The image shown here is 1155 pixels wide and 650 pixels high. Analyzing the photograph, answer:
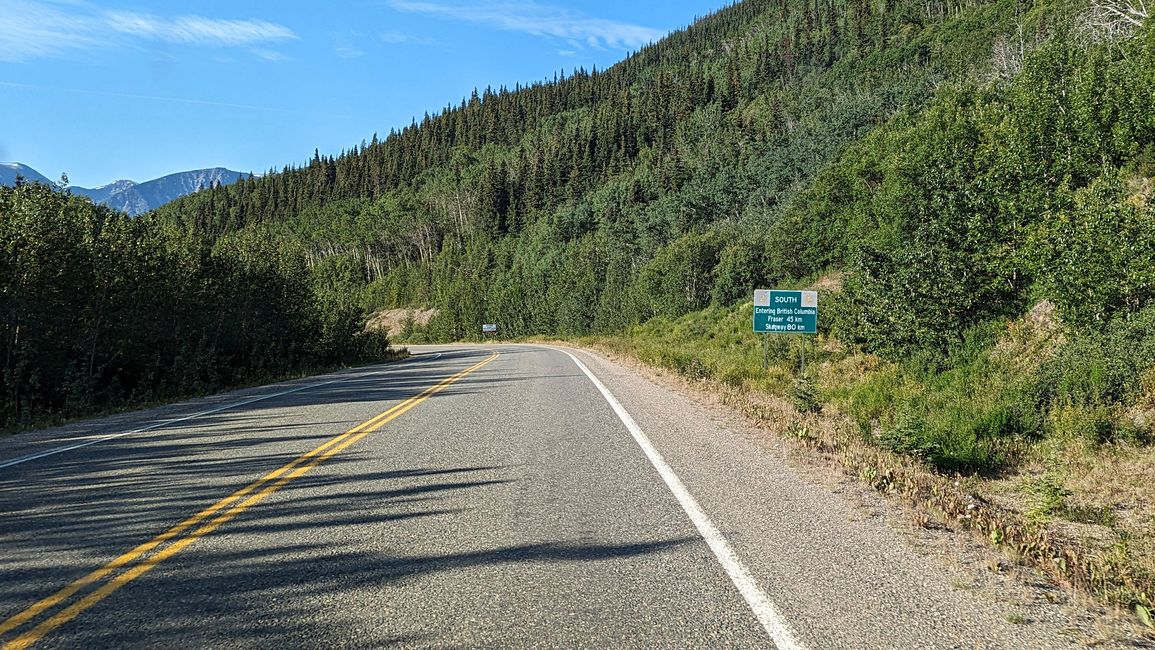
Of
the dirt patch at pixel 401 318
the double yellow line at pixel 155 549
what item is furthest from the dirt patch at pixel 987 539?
the dirt patch at pixel 401 318

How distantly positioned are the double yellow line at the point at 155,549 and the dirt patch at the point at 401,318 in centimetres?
11032

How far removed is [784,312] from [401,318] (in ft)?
377

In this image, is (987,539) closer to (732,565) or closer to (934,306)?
(732,565)

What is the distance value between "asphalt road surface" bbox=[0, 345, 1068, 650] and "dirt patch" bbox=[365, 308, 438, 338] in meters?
110

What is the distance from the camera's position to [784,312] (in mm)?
17156

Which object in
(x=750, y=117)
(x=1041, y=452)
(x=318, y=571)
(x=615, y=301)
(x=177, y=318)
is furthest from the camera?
(x=750, y=117)

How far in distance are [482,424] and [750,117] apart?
147m

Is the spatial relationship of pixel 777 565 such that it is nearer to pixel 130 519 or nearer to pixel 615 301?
pixel 130 519

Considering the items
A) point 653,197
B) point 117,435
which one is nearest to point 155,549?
point 117,435

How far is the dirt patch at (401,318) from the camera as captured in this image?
119 metres

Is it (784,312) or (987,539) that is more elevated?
(784,312)

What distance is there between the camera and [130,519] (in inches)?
211

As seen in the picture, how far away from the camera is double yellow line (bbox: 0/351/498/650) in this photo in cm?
341

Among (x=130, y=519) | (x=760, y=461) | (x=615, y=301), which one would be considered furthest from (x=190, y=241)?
(x=615, y=301)
